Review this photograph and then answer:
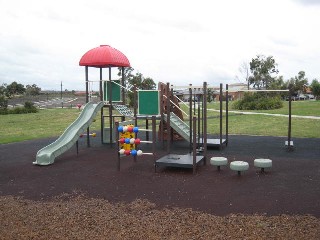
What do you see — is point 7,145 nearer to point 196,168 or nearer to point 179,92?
point 179,92

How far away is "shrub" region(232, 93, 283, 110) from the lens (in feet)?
96.4

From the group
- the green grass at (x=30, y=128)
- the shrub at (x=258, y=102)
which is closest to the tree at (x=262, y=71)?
the shrub at (x=258, y=102)

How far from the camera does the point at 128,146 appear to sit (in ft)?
32.6

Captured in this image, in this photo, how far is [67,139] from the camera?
9773 mm

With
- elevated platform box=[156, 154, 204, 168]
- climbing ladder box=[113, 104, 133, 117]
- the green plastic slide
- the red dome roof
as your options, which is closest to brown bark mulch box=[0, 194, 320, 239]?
elevated platform box=[156, 154, 204, 168]

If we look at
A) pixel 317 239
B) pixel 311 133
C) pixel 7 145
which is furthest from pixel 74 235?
pixel 311 133

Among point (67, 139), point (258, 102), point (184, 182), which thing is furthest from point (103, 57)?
point (258, 102)

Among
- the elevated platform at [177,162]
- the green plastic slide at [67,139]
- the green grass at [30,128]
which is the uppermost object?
the green plastic slide at [67,139]

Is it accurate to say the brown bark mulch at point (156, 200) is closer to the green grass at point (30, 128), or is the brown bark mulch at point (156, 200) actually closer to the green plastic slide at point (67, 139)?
the green plastic slide at point (67, 139)

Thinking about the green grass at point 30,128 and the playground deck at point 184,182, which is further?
the green grass at point 30,128

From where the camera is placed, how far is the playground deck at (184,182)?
18.5 feet

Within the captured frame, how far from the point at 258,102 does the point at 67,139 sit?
23.0 metres

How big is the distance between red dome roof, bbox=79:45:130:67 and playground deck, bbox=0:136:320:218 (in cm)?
317

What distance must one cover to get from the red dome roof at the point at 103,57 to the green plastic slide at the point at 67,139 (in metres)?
1.47
